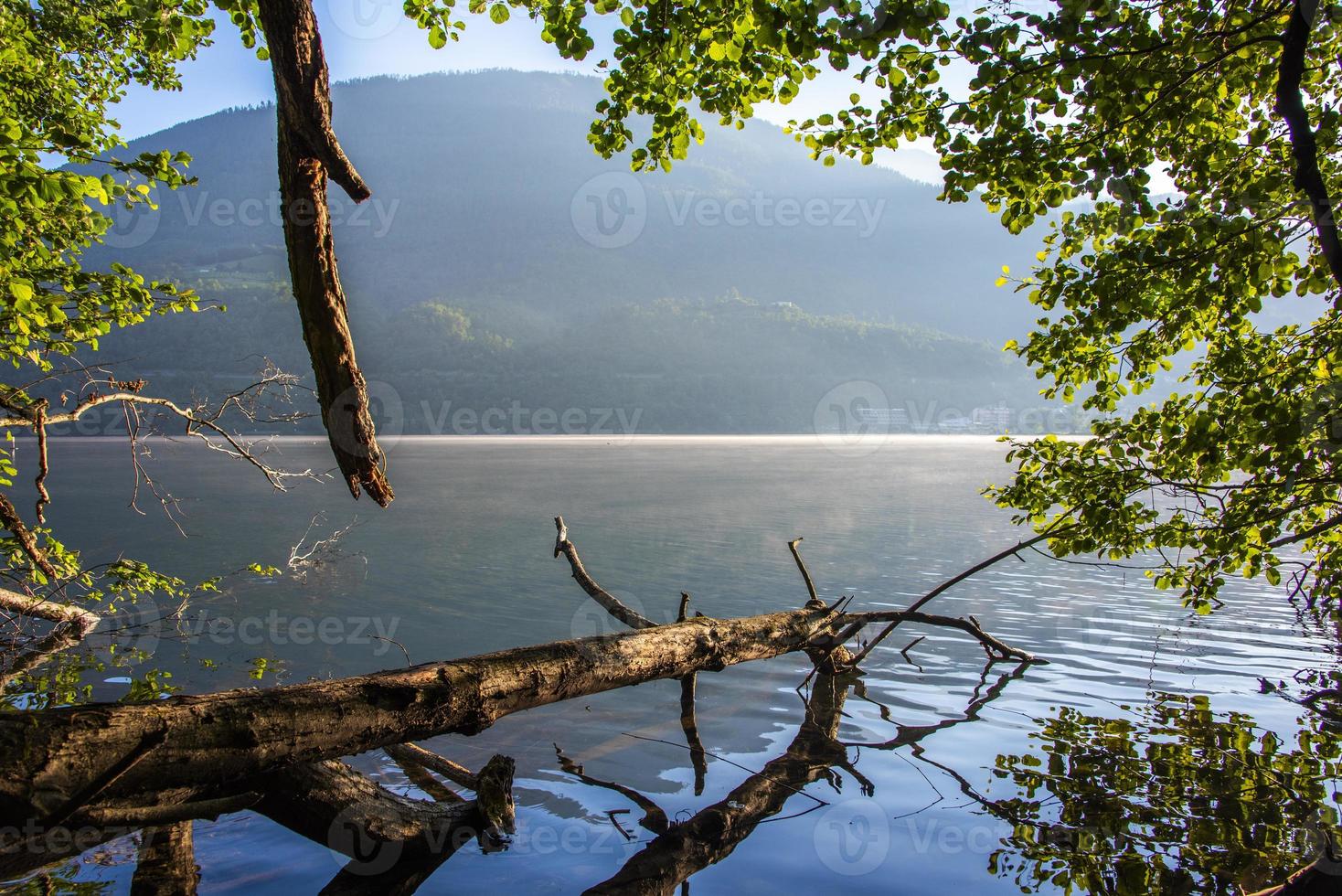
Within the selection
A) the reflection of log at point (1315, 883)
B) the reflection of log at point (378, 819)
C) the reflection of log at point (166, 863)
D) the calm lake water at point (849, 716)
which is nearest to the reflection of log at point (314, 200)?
the reflection of log at point (378, 819)

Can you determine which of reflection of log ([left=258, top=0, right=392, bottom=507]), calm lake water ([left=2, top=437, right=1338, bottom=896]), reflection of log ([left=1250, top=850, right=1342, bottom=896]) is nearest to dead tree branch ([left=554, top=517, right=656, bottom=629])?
calm lake water ([left=2, top=437, right=1338, bottom=896])

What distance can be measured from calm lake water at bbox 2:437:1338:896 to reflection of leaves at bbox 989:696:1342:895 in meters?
0.03

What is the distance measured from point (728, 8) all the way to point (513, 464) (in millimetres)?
99601

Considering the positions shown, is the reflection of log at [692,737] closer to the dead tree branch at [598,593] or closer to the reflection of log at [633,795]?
the reflection of log at [633,795]

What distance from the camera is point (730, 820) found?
705cm

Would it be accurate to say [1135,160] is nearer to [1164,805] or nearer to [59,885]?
[1164,805]

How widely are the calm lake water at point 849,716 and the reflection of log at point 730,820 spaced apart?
12 centimetres

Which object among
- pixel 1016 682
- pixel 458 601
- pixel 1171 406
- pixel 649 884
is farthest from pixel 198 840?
pixel 458 601

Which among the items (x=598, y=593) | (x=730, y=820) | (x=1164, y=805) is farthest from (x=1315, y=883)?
(x=598, y=593)

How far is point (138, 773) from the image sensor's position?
4004 mm

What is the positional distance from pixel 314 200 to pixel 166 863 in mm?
4704

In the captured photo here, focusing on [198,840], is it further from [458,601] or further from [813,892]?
[458,601]

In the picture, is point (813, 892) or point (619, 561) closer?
point (813, 892)

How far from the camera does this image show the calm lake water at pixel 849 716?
245 inches
